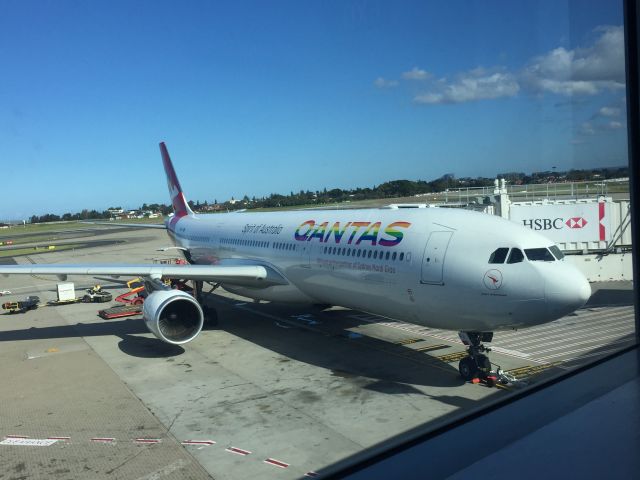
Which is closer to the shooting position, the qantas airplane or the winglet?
the qantas airplane

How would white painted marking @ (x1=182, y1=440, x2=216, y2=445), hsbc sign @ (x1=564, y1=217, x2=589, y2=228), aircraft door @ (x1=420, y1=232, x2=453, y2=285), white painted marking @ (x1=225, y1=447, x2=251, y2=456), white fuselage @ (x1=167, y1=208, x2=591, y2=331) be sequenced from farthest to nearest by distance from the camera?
hsbc sign @ (x1=564, y1=217, x2=589, y2=228)
aircraft door @ (x1=420, y1=232, x2=453, y2=285)
white fuselage @ (x1=167, y1=208, x2=591, y2=331)
white painted marking @ (x1=182, y1=440, x2=216, y2=445)
white painted marking @ (x1=225, y1=447, x2=251, y2=456)

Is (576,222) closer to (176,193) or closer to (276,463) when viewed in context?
(276,463)

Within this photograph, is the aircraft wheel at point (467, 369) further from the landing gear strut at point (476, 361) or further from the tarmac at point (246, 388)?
the tarmac at point (246, 388)

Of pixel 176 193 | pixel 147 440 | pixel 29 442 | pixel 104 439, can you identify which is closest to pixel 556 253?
pixel 147 440

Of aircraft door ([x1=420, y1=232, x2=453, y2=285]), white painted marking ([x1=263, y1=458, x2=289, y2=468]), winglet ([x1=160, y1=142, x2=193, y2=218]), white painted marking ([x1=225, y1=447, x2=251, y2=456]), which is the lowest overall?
white painted marking ([x1=225, y1=447, x2=251, y2=456])

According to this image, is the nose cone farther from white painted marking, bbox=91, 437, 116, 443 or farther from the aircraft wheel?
white painted marking, bbox=91, 437, 116, 443

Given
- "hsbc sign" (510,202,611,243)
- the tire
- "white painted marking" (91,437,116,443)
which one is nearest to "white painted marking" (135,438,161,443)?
"white painted marking" (91,437,116,443)

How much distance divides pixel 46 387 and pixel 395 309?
4989 mm

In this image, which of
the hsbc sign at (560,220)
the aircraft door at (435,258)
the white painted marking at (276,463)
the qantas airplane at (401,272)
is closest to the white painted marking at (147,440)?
the white painted marking at (276,463)

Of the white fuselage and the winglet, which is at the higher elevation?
the winglet

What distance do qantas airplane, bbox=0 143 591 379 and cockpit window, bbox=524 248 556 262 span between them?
0.05 feet

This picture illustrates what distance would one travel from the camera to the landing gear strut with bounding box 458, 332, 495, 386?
648 centimetres

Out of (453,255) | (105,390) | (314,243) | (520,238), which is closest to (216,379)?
(105,390)

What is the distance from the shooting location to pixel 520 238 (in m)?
6.46
